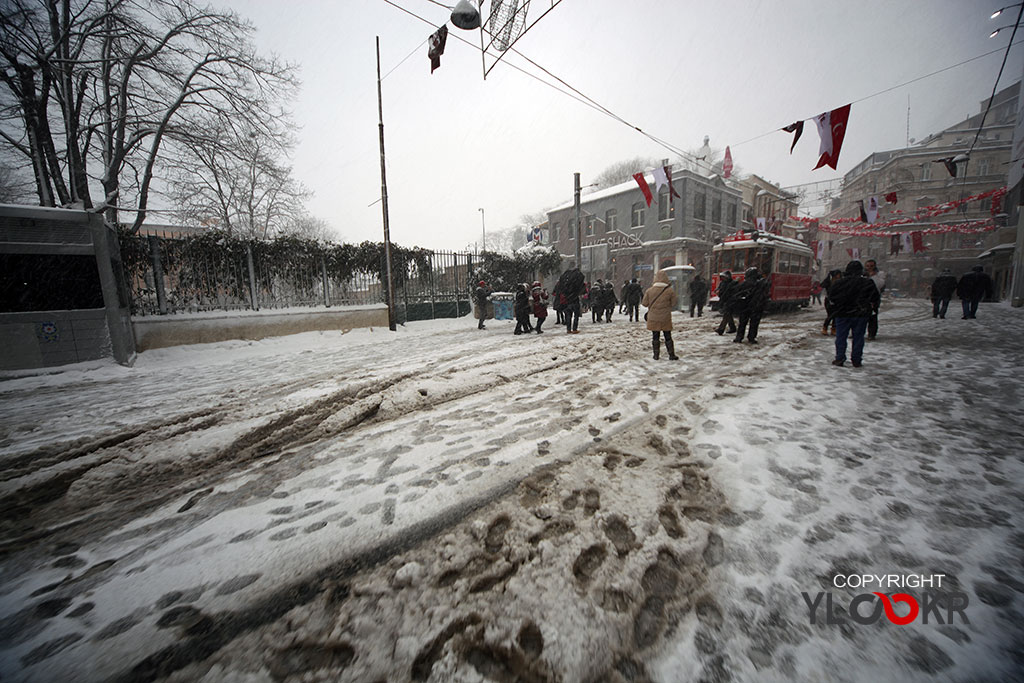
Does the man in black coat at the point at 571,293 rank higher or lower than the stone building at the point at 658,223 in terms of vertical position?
lower

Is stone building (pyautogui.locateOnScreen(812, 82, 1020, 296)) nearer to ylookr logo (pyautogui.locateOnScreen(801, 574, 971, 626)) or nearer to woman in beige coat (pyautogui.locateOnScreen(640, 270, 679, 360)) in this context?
woman in beige coat (pyautogui.locateOnScreen(640, 270, 679, 360))

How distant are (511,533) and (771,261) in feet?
52.7

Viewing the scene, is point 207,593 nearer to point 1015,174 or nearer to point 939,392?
point 939,392

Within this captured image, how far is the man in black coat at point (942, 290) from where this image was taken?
11945 millimetres

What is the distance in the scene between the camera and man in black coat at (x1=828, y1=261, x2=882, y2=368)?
18.3 feet

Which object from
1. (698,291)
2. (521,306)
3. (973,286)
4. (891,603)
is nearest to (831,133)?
(698,291)

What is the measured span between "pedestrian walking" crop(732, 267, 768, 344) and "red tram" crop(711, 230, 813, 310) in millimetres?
5866

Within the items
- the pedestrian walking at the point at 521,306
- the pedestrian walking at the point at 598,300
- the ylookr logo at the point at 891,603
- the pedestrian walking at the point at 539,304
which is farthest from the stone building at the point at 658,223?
the ylookr logo at the point at 891,603

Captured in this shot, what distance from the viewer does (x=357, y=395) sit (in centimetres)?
489

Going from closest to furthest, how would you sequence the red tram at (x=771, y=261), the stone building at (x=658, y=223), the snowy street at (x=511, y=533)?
the snowy street at (x=511, y=533) < the red tram at (x=771, y=261) < the stone building at (x=658, y=223)

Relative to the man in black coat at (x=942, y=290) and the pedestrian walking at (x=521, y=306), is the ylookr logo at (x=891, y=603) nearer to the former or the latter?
the pedestrian walking at (x=521, y=306)

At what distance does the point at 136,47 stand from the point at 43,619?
16.8m

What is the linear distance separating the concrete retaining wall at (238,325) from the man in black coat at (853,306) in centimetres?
1182

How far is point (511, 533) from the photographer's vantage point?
2156mm
